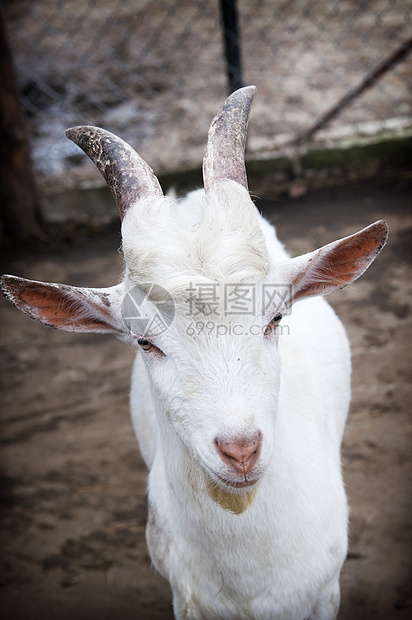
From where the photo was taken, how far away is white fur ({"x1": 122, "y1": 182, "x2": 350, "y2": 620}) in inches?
70.6

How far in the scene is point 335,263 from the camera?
6.89 feet

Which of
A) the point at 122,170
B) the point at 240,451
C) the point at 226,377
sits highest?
the point at 122,170

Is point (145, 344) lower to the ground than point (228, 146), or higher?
lower

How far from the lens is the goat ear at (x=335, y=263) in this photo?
1.99 m

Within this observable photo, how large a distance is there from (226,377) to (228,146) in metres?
Result: 0.91

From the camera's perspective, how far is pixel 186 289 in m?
1.78

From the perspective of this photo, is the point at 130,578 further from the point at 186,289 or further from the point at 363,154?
the point at 363,154

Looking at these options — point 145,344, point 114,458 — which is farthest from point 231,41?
point 145,344

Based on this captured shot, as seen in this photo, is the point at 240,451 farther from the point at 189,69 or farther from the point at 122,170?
the point at 189,69

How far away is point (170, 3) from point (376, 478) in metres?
7.74

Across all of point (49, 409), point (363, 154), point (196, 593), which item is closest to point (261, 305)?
point (196, 593)

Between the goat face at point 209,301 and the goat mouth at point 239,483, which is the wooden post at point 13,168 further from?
the goat mouth at point 239,483

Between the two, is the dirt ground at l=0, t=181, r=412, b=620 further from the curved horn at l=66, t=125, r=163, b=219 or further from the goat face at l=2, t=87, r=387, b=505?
the curved horn at l=66, t=125, r=163, b=219

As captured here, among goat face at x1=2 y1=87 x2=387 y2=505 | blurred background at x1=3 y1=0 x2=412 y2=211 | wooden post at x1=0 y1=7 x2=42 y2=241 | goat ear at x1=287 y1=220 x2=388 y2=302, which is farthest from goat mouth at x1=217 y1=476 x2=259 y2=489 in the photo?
wooden post at x1=0 y1=7 x2=42 y2=241
